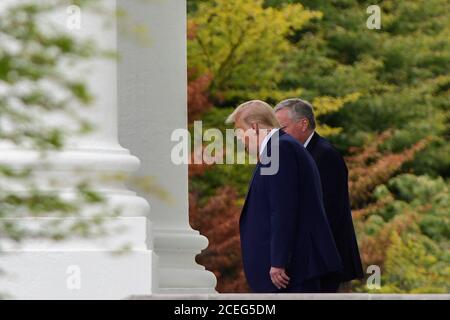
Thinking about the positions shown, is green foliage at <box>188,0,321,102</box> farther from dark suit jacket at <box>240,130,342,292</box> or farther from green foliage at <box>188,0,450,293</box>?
dark suit jacket at <box>240,130,342,292</box>

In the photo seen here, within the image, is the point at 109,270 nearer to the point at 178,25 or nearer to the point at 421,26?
the point at 178,25

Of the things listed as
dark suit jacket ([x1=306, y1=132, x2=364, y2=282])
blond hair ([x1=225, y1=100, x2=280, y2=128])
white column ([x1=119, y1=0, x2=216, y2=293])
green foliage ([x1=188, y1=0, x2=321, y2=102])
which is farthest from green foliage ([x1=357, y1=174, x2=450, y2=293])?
blond hair ([x1=225, y1=100, x2=280, y2=128])

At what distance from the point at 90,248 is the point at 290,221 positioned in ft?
7.71

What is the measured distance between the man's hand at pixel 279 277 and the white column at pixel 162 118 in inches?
136

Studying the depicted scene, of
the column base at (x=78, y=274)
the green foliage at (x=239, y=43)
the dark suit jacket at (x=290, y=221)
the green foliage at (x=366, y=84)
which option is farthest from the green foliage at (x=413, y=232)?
the column base at (x=78, y=274)

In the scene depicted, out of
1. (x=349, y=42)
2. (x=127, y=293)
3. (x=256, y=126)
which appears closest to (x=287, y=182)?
(x=256, y=126)

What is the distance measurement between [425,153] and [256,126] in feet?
122

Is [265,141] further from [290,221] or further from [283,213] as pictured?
[290,221]

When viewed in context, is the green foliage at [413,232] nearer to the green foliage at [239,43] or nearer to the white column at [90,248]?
the green foliage at [239,43]

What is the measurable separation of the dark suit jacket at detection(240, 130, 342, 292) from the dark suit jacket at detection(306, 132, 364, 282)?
1.64 m

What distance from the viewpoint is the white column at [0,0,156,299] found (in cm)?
2027

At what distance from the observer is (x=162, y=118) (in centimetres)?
2411

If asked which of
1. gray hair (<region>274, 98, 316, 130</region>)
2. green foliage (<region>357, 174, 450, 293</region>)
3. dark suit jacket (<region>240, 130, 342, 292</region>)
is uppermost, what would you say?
gray hair (<region>274, 98, 316, 130</region>)

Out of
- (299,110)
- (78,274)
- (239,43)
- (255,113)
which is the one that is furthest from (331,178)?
(239,43)
